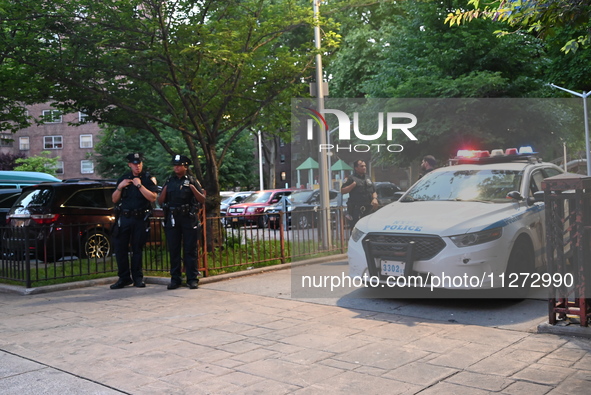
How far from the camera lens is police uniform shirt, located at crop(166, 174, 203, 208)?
29.9ft

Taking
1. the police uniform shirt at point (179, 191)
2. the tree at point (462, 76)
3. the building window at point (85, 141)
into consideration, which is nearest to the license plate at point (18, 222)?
the police uniform shirt at point (179, 191)

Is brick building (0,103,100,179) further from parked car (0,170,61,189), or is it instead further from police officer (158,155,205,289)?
police officer (158,155,205,289)

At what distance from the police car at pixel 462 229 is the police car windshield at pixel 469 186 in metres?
0.01

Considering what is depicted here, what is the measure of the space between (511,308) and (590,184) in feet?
6.10

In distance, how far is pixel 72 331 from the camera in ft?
21.7

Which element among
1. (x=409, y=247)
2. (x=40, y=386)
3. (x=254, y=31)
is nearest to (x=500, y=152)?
(x=409, y=247)

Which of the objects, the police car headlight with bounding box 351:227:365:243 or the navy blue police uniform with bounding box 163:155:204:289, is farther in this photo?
the navy blue police uniform with bounding box 163:155:204:289

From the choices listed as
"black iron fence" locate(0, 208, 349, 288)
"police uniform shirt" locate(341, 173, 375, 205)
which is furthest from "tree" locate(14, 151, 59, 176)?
"police uniform shirt" locate(341, 173, 375, 205)

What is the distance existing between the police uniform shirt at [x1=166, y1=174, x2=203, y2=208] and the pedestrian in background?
3.22 metres

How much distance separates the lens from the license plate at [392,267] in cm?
727

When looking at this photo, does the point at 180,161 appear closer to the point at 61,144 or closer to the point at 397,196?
the point at 397,196

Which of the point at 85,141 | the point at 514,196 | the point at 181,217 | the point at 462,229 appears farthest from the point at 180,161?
the point at 85,141

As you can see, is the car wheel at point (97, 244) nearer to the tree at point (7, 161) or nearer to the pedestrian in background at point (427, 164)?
the pedestrian in background at point (427, 164)

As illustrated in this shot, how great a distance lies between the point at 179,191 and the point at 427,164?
358 cm
